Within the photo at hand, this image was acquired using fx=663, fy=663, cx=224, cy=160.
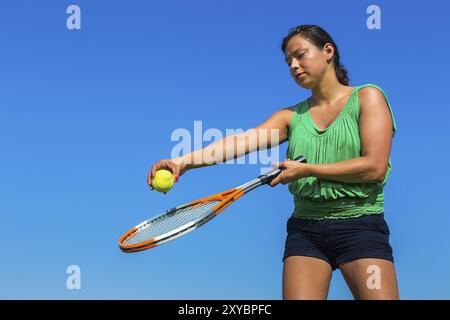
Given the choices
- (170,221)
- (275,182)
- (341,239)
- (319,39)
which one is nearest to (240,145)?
(275,182)

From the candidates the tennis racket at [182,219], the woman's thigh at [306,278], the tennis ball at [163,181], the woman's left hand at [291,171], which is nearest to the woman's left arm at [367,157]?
the woman's left hand at [291,171]

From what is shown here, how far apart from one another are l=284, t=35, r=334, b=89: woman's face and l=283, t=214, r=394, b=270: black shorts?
1.07 meters

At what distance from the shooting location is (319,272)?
4.69 metres

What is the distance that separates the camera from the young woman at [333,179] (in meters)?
4.59

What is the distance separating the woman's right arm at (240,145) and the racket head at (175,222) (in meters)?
0.38

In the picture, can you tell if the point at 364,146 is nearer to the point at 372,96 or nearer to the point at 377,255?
the point at 372,96

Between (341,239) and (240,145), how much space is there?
3.78ft

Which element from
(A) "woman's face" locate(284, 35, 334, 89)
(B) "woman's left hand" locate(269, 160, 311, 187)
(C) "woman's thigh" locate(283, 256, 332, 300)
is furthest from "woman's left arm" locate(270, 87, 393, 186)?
(C) "woman's thigh" locate(283, 256, 332, 300)

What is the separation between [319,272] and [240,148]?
121 centimetres

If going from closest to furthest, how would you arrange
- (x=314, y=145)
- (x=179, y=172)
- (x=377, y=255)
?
(x=377, y=255) < (x=314, y=145) < (x=179, y=172)

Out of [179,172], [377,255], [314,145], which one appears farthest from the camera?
[179,172]

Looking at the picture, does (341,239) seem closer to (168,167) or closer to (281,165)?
(281,165)
